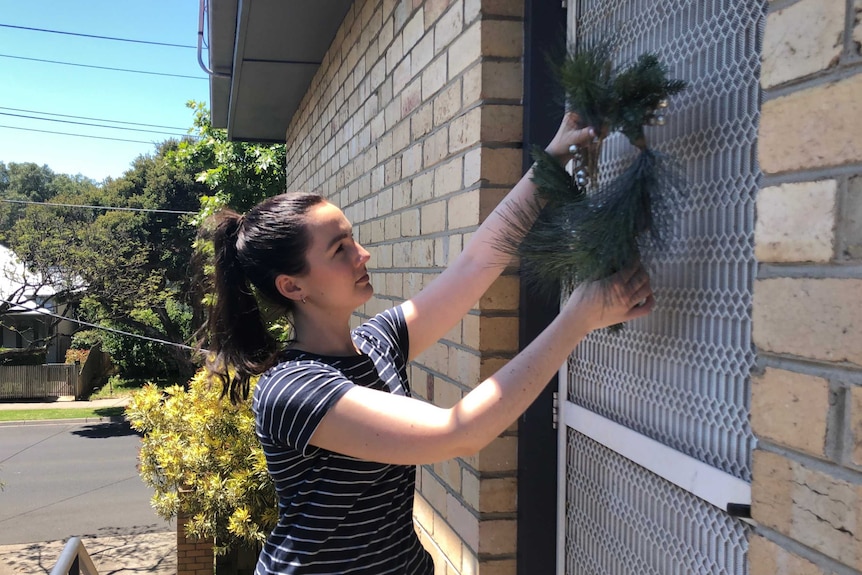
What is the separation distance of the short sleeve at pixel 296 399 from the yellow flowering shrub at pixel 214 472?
306 cm

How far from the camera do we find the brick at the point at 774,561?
0.79m

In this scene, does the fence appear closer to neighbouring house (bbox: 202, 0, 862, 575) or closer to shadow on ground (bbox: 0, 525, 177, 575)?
shadow on ground (bbox: 0, 525, 177, 575)

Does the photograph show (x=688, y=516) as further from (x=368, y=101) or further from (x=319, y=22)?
(x=319, y=22)

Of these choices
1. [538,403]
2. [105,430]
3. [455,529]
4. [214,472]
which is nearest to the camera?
[538,403]

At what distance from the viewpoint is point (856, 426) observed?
0.73 metres

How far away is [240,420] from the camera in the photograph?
4867mm

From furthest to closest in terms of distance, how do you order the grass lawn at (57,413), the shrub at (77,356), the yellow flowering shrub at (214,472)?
the shrub at (77,356)
the grass lawn at (57,413)
the yellow flowering shrub at (214,472)

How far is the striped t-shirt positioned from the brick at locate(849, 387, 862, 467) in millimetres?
846

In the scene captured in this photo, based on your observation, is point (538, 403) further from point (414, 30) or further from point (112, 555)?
point (112, 555)

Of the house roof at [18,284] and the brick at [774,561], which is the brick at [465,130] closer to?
the brick at [774,561]

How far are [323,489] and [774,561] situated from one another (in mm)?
907

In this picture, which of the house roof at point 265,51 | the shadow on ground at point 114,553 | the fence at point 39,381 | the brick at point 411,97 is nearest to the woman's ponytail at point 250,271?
the brick at point 411,97

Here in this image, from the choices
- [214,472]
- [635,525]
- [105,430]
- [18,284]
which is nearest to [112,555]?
[214,472]

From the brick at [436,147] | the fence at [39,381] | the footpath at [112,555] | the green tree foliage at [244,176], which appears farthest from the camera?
the fence at [39,381]
